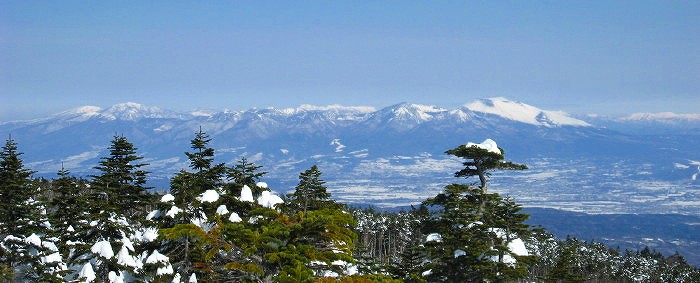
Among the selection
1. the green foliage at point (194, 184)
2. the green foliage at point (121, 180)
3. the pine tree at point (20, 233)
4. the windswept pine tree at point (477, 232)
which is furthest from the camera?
the green foliage at point (121, 180)

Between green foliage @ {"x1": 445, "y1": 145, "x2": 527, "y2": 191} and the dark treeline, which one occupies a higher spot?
green foliage @ {"x1": 445, "y1": 145, "x2": 527, "y2": 191}

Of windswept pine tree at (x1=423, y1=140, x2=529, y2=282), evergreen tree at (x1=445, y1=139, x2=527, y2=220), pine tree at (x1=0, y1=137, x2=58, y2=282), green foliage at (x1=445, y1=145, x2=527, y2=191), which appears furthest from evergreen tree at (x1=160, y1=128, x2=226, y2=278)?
evergreen tree at (x1=445, y1=139, x2=527, y2=220)

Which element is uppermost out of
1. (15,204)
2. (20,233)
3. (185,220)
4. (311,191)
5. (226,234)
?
(226,234)

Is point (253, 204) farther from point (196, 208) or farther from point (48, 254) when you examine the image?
point (48, 254)

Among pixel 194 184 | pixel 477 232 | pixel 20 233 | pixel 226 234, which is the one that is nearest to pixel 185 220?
pixel 194 184

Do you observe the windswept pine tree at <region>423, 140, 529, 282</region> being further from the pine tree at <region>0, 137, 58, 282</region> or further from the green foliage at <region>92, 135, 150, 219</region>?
the green foliage at <region>92, 135, 150, 219</region>

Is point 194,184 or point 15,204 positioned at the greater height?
point 194,184

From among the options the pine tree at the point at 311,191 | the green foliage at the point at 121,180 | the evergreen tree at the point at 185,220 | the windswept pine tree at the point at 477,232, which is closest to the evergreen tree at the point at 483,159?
the windswept pine tree at the point at 477,232

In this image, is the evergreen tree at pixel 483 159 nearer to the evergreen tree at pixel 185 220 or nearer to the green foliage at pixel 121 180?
the evergreen tree at pixel 185 220

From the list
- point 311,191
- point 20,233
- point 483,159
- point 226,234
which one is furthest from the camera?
point 311,191

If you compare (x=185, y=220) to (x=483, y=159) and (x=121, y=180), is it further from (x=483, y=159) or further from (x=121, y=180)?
(x=121, y=180)

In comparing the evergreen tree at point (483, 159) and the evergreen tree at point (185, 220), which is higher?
the evergreen tree at point (483, 159)

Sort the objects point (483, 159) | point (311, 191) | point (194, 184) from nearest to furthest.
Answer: point (483, 159), point (194, 184), point (311, 191)

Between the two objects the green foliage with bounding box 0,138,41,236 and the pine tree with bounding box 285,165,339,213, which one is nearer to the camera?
the green foliage with bounding box 0,138,41,236
